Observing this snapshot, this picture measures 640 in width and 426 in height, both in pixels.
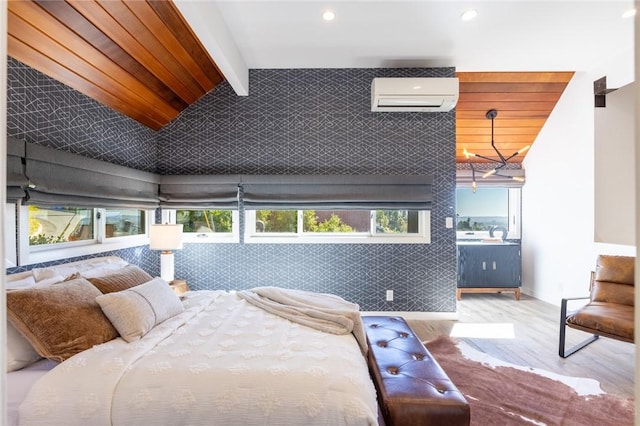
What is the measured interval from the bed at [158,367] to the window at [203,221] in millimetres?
1903

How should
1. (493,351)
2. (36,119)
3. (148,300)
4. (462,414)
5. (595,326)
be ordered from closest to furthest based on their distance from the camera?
(462,414) → (148,300) → (36,119) → (595,326) → (493,351)

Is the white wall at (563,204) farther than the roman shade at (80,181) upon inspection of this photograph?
Yes

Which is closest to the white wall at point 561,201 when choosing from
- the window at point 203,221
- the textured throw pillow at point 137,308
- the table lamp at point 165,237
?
the window at point 203,221

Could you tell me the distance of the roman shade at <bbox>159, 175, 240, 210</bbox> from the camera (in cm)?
363

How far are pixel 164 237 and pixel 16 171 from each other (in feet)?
4.61

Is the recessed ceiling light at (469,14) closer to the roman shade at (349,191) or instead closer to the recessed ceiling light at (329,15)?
the recessed ceiling light at (329,15)

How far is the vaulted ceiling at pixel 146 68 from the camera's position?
6.65 feet

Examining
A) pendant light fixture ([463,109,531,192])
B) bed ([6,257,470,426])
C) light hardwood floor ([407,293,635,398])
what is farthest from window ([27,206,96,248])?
pendant light fixture ([463,109,531,192])

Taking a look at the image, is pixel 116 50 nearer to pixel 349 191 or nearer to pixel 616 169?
pixel 349 191

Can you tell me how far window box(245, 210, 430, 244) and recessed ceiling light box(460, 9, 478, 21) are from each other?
1949 mm

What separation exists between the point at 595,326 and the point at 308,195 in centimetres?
274

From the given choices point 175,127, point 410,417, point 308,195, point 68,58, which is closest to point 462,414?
point 410,417

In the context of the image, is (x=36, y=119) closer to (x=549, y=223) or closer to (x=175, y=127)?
(x=175, y=127)

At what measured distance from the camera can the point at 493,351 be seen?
287 centimetres
